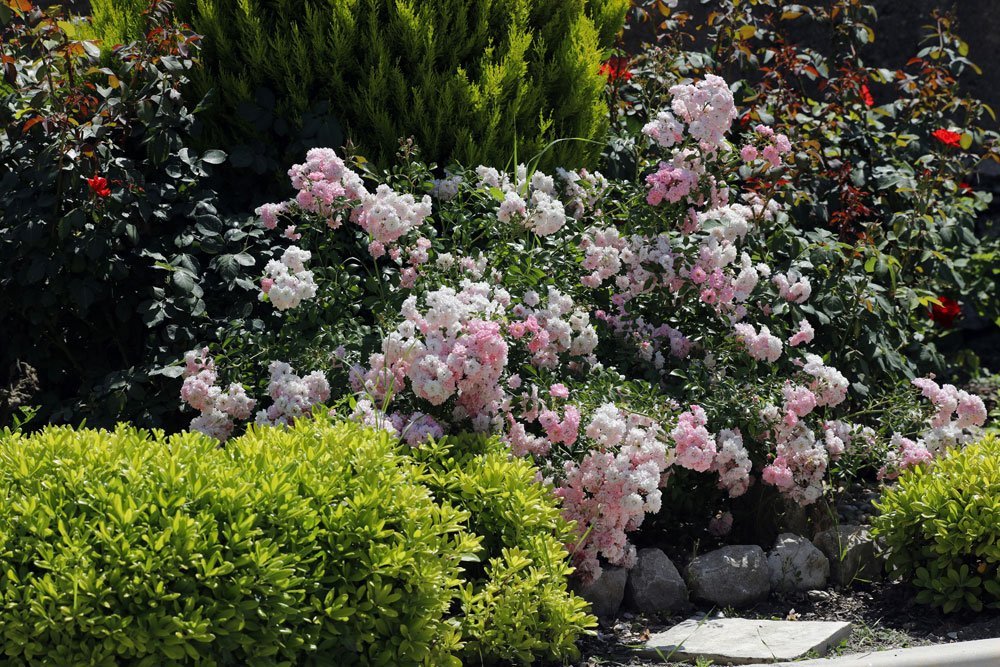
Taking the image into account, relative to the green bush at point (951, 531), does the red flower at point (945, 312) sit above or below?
below

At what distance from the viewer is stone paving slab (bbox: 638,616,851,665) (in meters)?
3.37

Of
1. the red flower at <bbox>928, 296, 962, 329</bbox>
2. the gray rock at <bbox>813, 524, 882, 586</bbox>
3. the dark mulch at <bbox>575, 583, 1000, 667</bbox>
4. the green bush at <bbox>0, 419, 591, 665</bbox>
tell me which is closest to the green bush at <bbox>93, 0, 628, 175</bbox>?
the green bush at <bbox>0, 419, 591, 665</bbox>

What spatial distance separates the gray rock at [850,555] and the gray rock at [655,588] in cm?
62

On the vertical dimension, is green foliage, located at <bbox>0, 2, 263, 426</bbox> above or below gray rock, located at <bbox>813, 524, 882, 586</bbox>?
above

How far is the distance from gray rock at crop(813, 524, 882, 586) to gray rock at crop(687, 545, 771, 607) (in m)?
0.31

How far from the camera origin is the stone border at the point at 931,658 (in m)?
3.13

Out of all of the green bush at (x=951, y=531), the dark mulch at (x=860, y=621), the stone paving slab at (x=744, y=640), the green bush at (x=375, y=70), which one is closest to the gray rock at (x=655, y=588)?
the dark mulch at (x=860, y=621)

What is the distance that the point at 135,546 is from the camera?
265cm

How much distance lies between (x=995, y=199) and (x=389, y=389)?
504 cm

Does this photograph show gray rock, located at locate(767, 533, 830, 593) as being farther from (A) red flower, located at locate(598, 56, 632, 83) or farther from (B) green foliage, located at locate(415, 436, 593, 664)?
(A) red flower, located at locate(598, 56, 632, 83)

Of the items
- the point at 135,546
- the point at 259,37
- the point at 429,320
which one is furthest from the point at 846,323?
the point at 135,546

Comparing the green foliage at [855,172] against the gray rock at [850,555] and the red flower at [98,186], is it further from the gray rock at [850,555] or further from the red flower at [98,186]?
the red flower at [98,186]

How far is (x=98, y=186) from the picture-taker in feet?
12.9

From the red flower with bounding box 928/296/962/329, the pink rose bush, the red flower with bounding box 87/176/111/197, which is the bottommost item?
the red flower with bounding box 928/296/962/329
